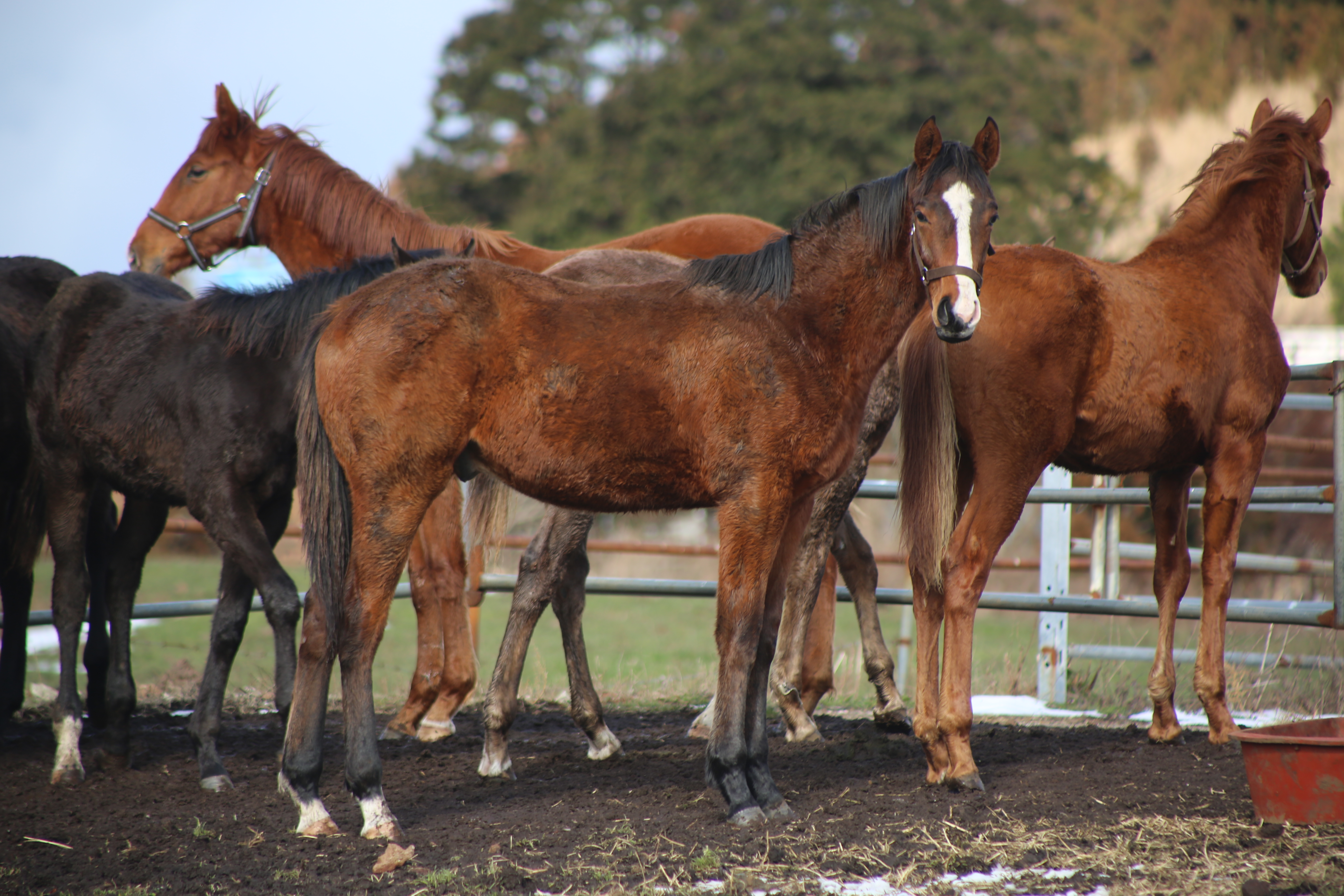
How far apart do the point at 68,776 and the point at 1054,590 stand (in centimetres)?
522

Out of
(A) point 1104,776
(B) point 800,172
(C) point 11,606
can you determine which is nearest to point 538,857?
(A) point 1104,776

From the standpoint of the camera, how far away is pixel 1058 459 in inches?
178

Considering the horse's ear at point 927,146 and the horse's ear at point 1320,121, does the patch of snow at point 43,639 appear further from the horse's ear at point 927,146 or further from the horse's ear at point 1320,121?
the horse's ear at point 1320,121

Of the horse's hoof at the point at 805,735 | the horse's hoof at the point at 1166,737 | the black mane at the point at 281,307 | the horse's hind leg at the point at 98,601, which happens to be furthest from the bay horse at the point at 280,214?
the horse's hoof at the point at 1166,737

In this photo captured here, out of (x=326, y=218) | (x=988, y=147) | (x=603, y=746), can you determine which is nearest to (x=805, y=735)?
(x=603, y=746)

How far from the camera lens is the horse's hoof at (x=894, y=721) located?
530cm

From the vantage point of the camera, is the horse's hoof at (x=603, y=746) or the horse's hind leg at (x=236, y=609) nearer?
the horse's hind leg at (x=236, y=609)

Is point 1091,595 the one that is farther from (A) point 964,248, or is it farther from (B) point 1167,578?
(A) point 964,248

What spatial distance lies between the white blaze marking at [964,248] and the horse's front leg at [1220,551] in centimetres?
180

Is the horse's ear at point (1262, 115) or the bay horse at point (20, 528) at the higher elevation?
the horse's ear at point (1262, 115)

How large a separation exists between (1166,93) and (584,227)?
18419 millimetres

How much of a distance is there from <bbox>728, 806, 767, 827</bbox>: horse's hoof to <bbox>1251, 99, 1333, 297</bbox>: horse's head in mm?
3850

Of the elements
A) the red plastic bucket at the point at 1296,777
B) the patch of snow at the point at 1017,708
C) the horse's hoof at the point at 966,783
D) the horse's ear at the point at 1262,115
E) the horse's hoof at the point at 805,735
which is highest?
the horse's ear at the point at 1262,115

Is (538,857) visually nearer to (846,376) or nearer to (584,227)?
(846,376)
